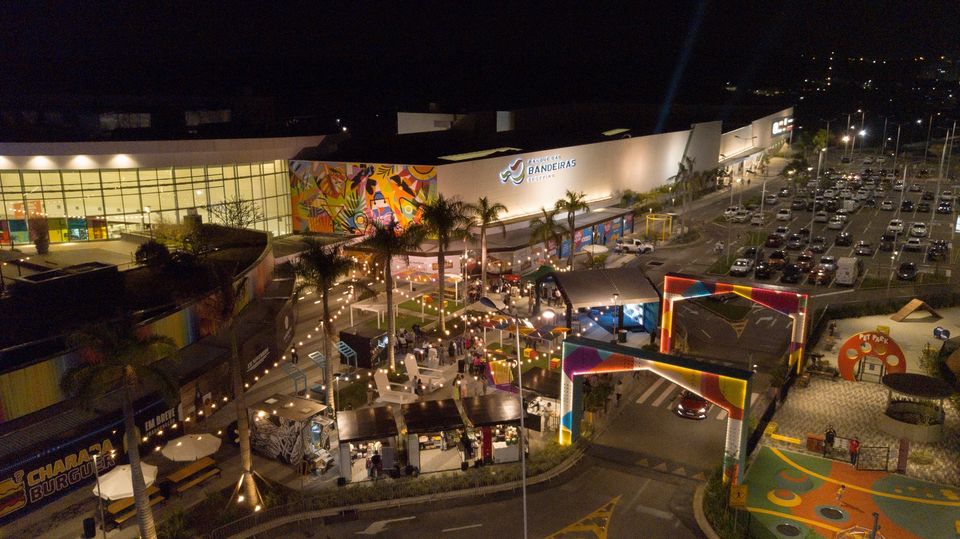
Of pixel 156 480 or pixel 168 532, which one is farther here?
pixel 156 480

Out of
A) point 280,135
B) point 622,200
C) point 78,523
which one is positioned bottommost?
point 78,523

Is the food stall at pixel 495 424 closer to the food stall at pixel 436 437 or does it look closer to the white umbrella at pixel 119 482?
the food stall at pixel 436 437

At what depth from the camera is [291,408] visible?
81.0 ft

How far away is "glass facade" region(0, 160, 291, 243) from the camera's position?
42719 millimetres

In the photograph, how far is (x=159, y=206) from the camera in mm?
47406

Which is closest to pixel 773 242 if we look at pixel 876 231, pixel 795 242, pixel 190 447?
pixel 795 242

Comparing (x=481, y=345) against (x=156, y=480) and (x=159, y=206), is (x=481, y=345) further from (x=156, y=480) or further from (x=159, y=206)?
(x=159, y=206)

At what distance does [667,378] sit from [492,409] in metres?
6.34

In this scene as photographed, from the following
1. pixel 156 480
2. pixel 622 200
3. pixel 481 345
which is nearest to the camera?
pixel 156 480

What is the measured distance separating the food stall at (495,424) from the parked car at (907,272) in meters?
35.5

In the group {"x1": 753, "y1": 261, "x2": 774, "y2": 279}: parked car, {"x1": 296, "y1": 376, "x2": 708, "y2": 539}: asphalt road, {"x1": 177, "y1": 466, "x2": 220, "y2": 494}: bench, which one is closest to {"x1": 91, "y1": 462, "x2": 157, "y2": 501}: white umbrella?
{"x1": 177, "y1": 466, "x2": 220, "y2": 494}: bench

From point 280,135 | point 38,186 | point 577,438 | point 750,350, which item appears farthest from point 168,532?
point 280,135

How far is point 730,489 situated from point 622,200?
4724 centimetres

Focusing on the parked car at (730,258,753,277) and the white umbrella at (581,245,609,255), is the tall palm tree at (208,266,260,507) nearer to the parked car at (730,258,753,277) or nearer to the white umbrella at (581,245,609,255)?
the white umbrella at (581,245,609,255)
